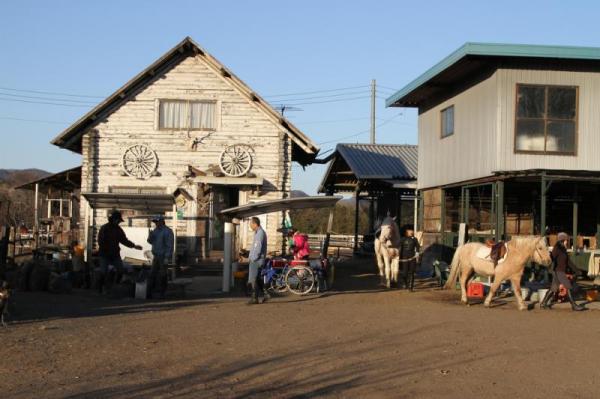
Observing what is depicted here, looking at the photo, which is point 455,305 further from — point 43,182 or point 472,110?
point 43,182

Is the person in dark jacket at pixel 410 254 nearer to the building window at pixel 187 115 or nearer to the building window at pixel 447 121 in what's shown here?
the building window at pixel 447 121

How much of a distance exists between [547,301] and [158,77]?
1523cm

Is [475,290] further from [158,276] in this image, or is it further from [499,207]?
[158,276]

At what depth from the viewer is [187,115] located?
83.3 ft

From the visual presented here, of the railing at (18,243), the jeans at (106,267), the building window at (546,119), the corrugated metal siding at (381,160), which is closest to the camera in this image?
the jeans at (106,267)

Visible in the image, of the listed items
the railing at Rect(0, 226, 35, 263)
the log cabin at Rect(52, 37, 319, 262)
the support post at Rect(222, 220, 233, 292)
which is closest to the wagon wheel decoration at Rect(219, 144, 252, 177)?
the log cabin at Rect(52, 37, 319, 262)

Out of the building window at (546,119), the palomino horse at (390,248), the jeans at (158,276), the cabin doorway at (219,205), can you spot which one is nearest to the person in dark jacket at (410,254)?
the palomino horse at (390,248)

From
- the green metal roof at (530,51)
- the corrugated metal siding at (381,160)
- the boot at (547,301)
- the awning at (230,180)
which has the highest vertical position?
the green metal roof at (530,51)

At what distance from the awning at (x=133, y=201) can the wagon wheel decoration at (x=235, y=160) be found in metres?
3.51

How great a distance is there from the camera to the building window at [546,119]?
1978 cm

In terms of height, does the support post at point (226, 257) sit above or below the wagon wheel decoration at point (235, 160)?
below

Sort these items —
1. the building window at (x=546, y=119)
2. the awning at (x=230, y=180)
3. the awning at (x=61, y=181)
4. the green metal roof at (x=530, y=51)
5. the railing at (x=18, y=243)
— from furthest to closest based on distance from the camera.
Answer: the awning at (x=61, y=181)
the awning at (x=230, y=180)
the railing at (x=18, y=243)
the building window at (x=546, y=119)
the green metal roof at (x=530, y=51)

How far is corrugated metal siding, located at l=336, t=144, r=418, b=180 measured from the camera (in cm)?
3102

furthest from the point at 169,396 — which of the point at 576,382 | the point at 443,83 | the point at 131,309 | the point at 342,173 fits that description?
the point at 342,173
